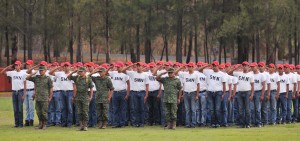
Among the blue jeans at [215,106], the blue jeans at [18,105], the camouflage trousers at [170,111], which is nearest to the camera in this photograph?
the camouflage trousers at [170,111]

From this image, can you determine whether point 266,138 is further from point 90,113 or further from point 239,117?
point 90,113

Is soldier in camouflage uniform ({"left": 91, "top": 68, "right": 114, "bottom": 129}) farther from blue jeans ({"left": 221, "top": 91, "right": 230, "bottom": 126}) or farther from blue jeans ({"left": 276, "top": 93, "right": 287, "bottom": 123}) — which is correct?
blue jeans ({"left": 276, "top": 93, "right": 287, "bottom": 123})

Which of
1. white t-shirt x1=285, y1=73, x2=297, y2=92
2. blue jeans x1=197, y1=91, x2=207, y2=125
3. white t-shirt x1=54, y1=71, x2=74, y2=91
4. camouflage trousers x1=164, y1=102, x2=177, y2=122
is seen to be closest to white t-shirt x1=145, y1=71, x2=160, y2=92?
blue jeans x1=197, y1=91, x2=207, y2=125

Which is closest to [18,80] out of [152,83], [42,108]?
[42,108]

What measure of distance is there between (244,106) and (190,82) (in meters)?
1.92

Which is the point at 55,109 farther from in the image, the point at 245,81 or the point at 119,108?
the point at 245,81

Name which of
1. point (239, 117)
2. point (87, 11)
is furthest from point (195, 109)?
point (87, 11)

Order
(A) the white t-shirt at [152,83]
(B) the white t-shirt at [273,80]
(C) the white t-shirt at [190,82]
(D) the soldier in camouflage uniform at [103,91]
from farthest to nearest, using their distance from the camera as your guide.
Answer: (B) the white t-shirt at [273,80] → (A) the white t-shirt at [152,83] → (C) the white t-shirt at [190,82] → (D) the soldier in camouflage uniform at [103,91]

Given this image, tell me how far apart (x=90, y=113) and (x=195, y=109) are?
11.4 feet

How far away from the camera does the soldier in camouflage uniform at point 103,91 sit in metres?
23.5

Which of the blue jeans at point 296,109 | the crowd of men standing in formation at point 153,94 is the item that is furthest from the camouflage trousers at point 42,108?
the blue jeans at point 296,109

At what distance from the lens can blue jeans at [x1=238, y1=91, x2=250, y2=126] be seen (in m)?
24.2

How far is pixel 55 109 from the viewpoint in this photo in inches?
1001

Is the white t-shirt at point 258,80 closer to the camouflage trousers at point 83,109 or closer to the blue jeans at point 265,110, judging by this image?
the blue jeans at point 265,110
